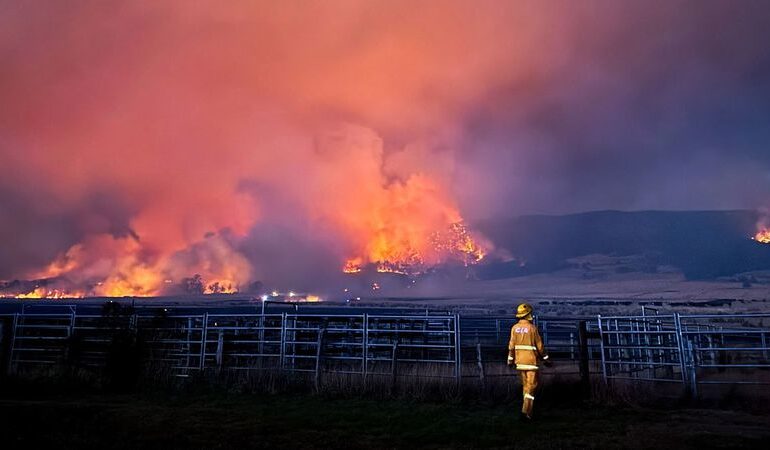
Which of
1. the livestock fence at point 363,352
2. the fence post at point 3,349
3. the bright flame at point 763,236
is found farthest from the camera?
the bright flame at point 763,236

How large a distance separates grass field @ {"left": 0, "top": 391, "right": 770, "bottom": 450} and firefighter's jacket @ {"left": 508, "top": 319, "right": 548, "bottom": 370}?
1169 millimetres

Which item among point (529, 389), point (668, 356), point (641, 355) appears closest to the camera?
point (529, 389)

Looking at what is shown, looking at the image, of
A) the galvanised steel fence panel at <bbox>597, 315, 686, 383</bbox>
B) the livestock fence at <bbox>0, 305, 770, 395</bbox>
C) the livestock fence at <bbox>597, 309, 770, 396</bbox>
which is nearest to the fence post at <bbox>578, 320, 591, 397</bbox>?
the livestock fence at <bbox>0, 305, 770, 395</bbox>

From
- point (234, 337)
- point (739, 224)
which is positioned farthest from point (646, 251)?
point (234, 337)

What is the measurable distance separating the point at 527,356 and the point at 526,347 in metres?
0.18

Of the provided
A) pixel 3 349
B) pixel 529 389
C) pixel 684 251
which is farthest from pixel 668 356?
pixel 684 251

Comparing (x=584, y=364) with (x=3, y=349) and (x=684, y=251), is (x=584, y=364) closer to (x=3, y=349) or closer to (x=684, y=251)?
(x=3, y=349)

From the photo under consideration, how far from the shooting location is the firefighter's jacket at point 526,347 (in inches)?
431

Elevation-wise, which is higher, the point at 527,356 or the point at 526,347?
the point at 526,347

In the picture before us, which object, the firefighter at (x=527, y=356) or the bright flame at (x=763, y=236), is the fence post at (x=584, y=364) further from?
the bright flame at (x=763, y=236)

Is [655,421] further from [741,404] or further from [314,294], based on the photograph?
[314,294]

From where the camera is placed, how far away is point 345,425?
10742 millimetres

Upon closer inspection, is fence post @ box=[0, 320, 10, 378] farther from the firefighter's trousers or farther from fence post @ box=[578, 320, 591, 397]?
fence post @ box=[578, 320, 591, 397]

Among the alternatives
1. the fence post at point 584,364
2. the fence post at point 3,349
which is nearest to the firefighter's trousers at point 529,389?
the fence post at point 584,364
